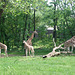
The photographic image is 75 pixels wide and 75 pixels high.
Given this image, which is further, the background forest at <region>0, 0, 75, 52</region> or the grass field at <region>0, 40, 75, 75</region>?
the background forest at <region>0, 0, 75, 52</region>

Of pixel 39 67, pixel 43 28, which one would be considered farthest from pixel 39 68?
pixel 43 28

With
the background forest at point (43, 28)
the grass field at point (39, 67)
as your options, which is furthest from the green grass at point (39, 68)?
the background forest at point (43, 28)

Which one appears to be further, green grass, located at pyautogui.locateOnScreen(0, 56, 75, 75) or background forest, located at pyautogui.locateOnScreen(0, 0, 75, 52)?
background forest, located at pyautogui.locateOnScreen(0, 0, 75, 52)

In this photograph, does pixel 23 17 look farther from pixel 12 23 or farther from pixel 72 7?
pixel 72 7

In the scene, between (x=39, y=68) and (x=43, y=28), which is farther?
(x=43, y=28)

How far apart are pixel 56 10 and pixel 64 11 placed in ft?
3.67

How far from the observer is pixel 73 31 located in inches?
805

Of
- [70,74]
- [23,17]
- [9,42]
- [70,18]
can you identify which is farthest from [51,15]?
[70,74]

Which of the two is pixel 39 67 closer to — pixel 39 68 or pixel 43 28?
pixel 39 68

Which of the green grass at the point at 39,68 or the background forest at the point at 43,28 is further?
the background forest at the point at 43,28

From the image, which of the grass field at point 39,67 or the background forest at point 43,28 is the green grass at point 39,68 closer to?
the grass field at point 39,67

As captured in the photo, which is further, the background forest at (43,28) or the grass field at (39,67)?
the background forest at (43,28)

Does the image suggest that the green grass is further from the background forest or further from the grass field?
the background forest

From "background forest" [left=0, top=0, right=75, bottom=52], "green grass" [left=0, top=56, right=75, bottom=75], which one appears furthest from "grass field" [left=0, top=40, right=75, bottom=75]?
"background forest" [left=0, top=0, right=75, bottom=52]
